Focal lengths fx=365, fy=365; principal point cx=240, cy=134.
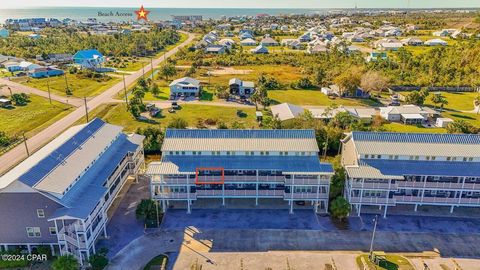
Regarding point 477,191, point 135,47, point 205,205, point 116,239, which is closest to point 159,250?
point 116,239

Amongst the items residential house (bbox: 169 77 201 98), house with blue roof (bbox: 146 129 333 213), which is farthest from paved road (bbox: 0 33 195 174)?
house with blue roof (bbox: 146 129 333 213)

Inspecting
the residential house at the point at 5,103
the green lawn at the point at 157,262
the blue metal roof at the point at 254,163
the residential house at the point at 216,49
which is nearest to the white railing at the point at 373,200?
the blue metal roof at the point at 254,163

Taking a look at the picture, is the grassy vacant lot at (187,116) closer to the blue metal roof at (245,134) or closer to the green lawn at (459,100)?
the blue metal roof at (245,134)

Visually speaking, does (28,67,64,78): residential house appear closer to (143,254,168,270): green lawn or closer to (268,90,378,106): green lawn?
(268,90,378,106): green lawn

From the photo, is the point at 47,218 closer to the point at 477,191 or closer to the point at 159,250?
the point at 159,250

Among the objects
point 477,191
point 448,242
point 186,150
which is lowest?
point 448,242
